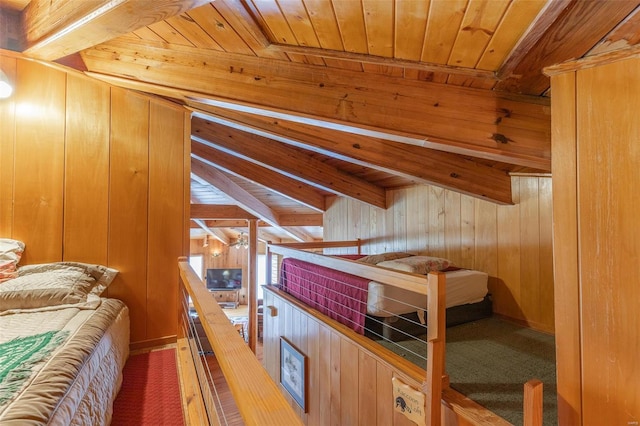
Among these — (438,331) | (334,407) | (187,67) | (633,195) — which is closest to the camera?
(633,195)

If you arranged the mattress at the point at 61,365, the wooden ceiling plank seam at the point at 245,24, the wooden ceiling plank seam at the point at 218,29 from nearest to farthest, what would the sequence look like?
1. the mattress at the point at 61,365
2. the wooden ceiling plank seam at the point at 245,24
3. the wooden ceiling plank seam at the point at 218,29

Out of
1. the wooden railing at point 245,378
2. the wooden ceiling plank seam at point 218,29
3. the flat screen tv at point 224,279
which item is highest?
the wooden ceiling plank seam at point 218,29

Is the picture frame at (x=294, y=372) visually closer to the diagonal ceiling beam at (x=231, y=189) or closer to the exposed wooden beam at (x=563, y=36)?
the diagonal ceiling beam at (x=231, y=189)

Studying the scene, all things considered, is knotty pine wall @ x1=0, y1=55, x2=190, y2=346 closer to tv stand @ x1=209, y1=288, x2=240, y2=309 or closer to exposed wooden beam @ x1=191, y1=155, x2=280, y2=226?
exposed wooden beam @ x1=191, y1=155, x2=280, y2=226

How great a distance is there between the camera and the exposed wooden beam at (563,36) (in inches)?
38.6

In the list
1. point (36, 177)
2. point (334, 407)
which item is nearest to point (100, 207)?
point (36, 177)

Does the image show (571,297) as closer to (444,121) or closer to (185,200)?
(444,121)

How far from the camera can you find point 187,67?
1.79 meters

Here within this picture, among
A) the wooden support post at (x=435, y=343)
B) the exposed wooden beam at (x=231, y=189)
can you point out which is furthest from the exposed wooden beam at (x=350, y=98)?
the exposed wooden beam at (x=231, y=189)

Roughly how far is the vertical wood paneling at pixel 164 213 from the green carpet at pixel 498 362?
5.39 feet

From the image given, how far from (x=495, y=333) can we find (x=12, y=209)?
3576 mm

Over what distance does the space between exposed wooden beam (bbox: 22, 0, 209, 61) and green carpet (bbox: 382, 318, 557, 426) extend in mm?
2158

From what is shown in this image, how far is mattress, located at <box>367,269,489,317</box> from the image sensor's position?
2.28 meters

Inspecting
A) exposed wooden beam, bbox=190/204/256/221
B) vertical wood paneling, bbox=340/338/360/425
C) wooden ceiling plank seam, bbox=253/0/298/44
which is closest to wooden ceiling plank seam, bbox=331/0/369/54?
wooden ceiling plank seam, bbox=253/0/298/44
